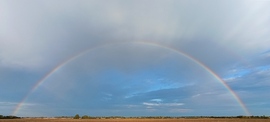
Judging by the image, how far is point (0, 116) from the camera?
143m

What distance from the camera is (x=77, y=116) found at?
530ft

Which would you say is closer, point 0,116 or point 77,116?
point 0,116

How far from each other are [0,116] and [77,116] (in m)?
40.1
